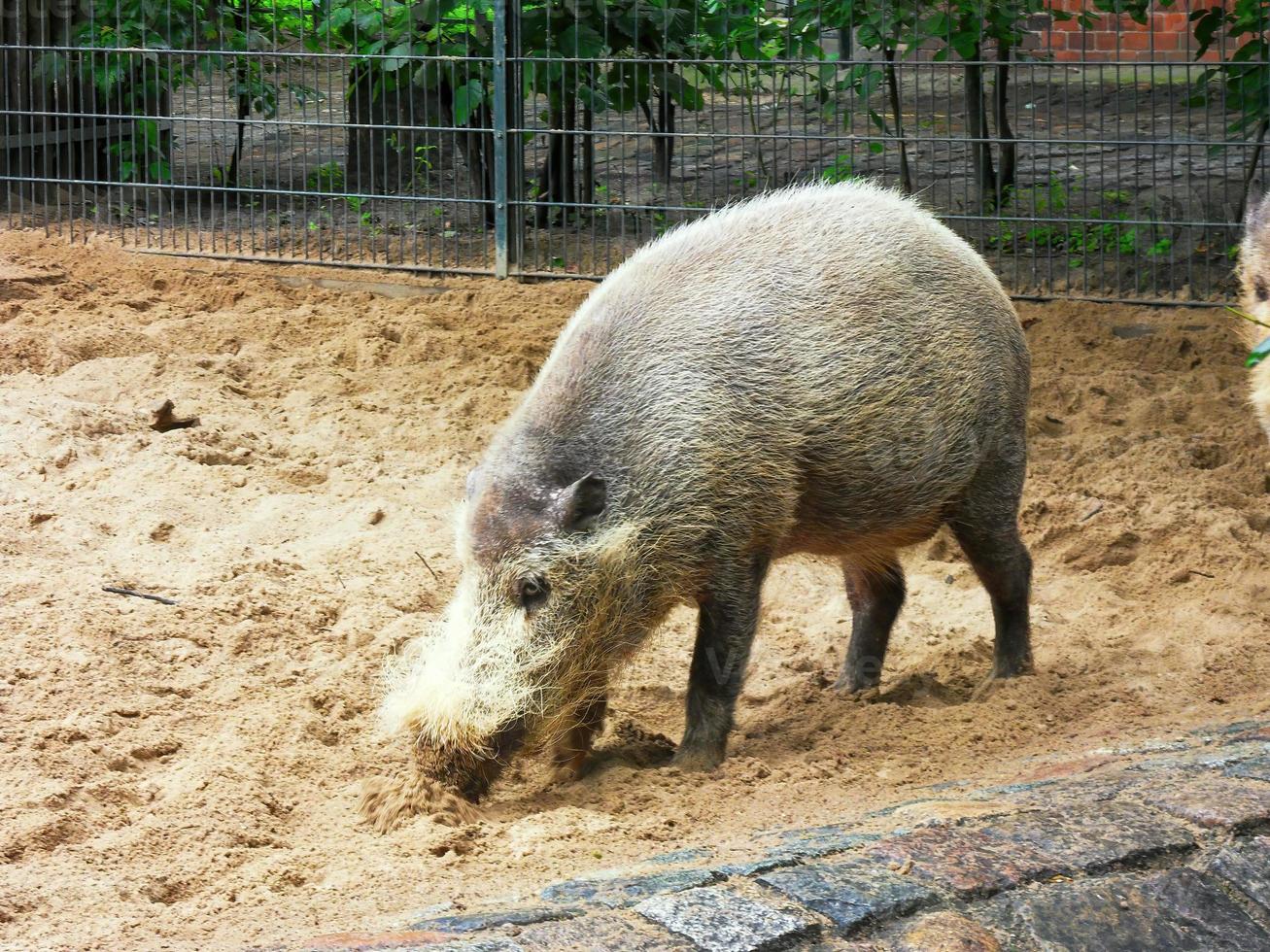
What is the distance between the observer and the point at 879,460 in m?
4.38

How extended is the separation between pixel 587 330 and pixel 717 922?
6.94 ft

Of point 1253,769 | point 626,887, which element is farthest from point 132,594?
point 1253,769

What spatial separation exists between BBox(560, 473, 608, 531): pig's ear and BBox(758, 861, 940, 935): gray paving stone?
4.30ft

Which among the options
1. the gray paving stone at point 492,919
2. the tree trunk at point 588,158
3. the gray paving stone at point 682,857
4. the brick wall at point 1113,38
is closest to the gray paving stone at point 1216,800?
the gray paving stone at point 682,857

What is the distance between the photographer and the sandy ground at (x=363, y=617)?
3438mm

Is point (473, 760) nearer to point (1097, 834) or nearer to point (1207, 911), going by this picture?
point (1097, 834)

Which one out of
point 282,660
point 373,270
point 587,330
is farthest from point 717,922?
point 373,270

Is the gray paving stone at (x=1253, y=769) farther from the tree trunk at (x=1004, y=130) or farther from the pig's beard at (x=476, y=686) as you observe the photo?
the tree trunk at (x=1004, y=130)

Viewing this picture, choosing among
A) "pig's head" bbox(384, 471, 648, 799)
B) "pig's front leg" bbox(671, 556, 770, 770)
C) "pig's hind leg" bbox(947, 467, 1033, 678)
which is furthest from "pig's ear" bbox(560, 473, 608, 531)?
"pig's hind leg" bbox(947, 467, 1033, 678)

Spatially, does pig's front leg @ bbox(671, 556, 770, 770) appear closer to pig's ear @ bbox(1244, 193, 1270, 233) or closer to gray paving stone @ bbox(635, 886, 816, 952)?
gray paving stone @ bbox(635, 886, 816, 952)

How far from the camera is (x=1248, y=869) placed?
2926mm

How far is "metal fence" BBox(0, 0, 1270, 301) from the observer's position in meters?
8.62

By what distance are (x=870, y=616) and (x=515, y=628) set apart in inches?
63.2

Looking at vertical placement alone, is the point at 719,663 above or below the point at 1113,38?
below
